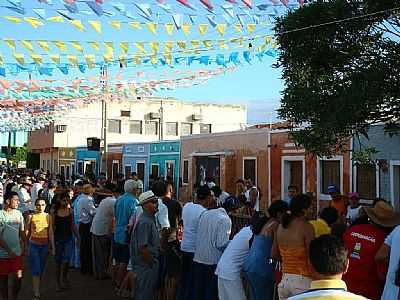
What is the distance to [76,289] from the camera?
10492 mm

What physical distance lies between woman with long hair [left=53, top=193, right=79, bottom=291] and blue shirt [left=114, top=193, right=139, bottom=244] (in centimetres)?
112

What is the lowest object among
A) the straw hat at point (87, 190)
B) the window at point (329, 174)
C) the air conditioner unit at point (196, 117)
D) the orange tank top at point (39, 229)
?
the orange tank top at point (39, 229)

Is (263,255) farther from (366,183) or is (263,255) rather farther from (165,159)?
(165,159)

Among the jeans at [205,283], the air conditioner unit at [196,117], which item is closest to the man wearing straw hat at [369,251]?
the jeans at [205,283]

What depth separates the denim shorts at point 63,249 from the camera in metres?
10.4

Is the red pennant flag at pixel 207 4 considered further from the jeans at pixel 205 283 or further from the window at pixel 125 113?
the window at pixel 125 113

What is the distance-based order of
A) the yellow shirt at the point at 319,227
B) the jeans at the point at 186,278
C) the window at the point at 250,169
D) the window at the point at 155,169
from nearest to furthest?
1. the yellow shirt at the point at 319,227
2. the jeans at the point at 186,278
3. the window at the point at 250,169
4. the window at the point at 155,169

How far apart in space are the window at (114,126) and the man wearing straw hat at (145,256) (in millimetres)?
38594

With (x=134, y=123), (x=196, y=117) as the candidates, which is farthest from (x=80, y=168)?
(x=196, y=117)

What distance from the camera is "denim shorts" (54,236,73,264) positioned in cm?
1042

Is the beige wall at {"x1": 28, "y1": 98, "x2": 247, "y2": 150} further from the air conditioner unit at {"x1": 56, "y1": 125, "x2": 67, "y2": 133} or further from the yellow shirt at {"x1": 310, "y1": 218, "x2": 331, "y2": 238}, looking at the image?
the yellow shirt at {"x1": 310, "y1": 218, "x2": 331, "y2": 238}

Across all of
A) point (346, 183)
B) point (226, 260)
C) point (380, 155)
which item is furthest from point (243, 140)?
point (226, 260)

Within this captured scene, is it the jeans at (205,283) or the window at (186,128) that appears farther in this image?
the window at (186,128)

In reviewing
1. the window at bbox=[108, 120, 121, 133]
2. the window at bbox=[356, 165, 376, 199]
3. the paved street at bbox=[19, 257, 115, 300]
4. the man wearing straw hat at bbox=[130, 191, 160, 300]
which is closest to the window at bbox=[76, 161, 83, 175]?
the window at bbox=[108, 120, 121, 133]
